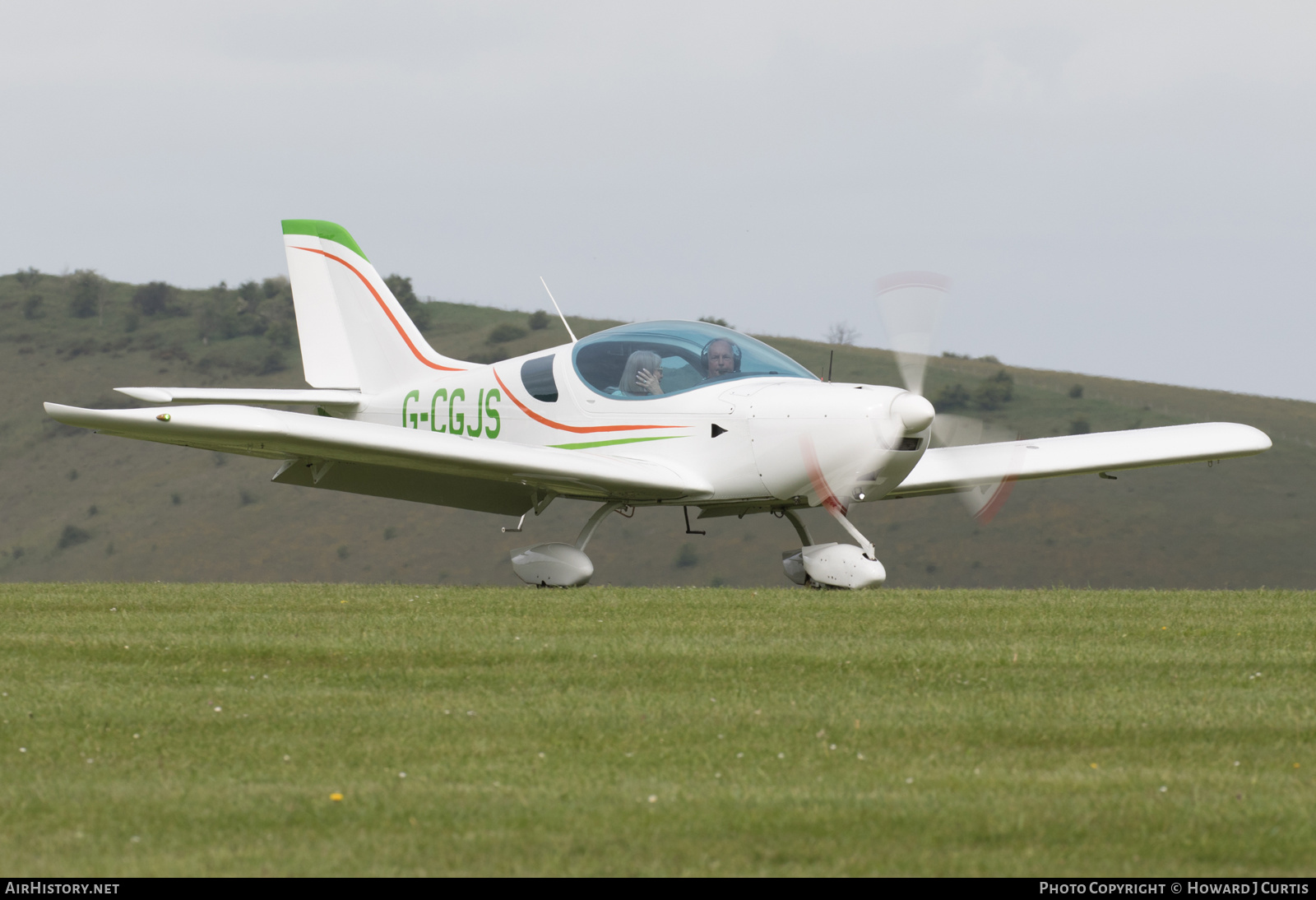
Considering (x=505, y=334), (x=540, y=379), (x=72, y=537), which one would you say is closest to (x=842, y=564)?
(x=540, y=379)

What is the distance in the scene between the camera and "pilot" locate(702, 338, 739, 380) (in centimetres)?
1498

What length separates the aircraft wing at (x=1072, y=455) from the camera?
16.2 m

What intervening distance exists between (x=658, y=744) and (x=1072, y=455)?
1214 centimetres

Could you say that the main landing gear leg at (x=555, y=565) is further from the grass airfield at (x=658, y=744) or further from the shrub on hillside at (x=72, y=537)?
the shrub on hillside at (x=72, y=537)

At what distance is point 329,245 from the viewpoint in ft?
67.0

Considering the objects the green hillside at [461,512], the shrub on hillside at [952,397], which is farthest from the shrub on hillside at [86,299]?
the shrub on hillside at [952,397]

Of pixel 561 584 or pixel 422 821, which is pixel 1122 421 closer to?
pixel 561 584

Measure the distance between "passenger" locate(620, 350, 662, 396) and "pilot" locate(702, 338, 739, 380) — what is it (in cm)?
49

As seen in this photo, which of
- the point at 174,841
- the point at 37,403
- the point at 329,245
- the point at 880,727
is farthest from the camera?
the point at 37,403

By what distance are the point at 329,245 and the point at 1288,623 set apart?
13.7 m

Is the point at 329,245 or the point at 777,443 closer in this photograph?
the point at 777,443

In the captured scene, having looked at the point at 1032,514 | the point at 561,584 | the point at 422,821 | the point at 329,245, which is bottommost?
the point at 1032,514

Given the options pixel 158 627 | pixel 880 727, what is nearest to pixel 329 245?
pixel 158 627

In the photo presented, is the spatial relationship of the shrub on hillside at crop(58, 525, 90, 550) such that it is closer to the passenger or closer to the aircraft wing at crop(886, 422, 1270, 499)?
the aircraft wing at crop(886, 422, 1270, 499)
